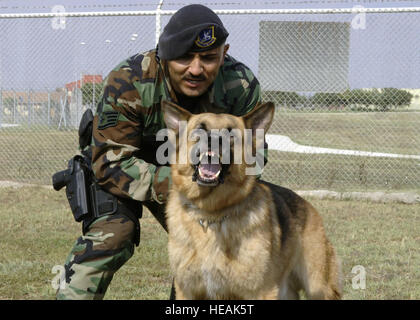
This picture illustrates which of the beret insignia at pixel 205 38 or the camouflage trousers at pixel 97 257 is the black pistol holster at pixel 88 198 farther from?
the beret insignia at pixel 205 38

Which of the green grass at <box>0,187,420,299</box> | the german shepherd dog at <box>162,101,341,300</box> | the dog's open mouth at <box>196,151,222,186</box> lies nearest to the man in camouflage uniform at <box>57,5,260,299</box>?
the german shepherd dog at <box>162,101,341,300</box>

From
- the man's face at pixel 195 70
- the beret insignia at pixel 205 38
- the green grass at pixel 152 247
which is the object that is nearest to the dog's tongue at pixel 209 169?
the man's face at pixel 195 70

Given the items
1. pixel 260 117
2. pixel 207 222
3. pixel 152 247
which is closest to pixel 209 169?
pixel 207 222

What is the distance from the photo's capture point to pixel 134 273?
4746 mm

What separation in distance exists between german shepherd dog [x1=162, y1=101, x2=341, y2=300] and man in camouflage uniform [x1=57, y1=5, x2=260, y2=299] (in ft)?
0.85

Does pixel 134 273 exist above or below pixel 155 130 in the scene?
below

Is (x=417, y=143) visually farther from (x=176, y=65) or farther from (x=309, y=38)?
(x=176, y=65)

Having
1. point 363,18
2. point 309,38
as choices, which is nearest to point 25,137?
point 309,38

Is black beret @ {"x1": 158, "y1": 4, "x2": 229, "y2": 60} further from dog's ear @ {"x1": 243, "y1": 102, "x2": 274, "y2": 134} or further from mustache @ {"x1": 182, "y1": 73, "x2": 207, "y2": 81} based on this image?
dog's ear @ {"x1": 243, "y1": 102, "x2": 274, "y2": 134}

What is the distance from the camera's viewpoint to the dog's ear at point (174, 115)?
297 centimetres

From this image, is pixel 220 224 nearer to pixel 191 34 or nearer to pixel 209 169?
pixel 209 169

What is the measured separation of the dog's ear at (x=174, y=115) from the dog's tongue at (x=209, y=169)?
12.5 inches

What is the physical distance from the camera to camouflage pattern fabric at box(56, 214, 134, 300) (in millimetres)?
2941
